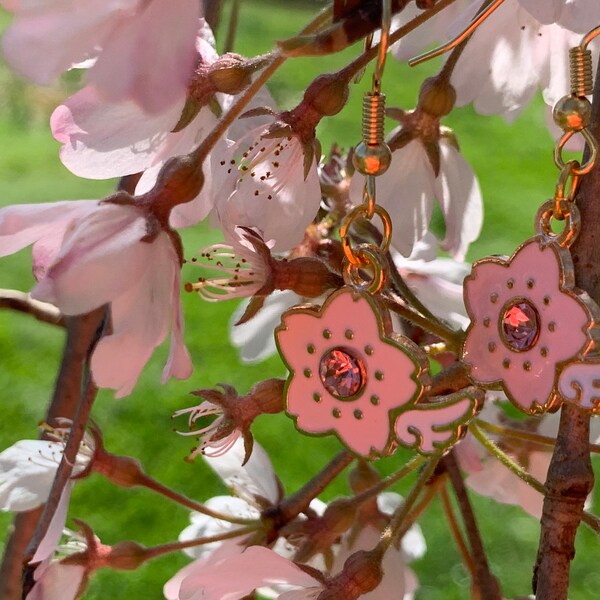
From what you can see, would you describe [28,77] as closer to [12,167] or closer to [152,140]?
[152,140]

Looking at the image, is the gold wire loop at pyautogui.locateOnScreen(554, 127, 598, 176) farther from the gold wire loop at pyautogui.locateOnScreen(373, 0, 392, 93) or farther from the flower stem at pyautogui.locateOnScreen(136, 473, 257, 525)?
the flower stem at pyautogui.locateOnScreen(136, 473, 257, 525)

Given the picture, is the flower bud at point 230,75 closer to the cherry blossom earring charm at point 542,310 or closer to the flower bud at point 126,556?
the cherry blossom earring charm at point 542,310

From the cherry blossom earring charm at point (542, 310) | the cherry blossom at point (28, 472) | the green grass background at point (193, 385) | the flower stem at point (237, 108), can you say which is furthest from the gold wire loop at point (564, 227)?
the green grass background at point (193, 385)

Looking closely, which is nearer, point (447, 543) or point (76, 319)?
point (76, 319)

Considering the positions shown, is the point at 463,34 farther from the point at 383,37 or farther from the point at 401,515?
the point at 401,515

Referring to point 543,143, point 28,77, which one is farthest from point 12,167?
point 28,77
